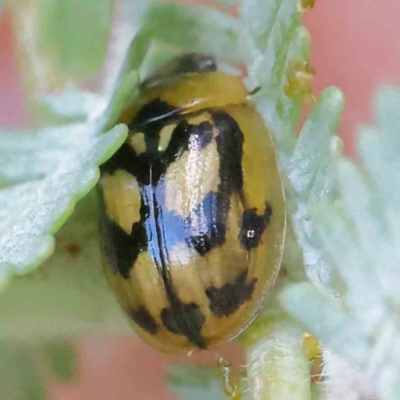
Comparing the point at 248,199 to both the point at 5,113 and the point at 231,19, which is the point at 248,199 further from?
the point at 5,113

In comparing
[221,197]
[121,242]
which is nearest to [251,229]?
[221,197]

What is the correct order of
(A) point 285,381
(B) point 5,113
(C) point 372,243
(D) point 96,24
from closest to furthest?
(C) point 372,243, (A) point 285,381, (D) point 96,24, (B) point 5,113

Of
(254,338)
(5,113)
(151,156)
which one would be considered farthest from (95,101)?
(5,113)

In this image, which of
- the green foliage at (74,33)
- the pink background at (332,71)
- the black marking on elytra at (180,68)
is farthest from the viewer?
the pink background at (332,71)

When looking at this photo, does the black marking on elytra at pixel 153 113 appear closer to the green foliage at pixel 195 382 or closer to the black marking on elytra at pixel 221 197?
the black marking on elytra at pixel 221 197

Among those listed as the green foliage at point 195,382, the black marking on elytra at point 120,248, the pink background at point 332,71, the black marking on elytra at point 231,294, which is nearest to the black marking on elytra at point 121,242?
the black marking on elytra at point 120,248

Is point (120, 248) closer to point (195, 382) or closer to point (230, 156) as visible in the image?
point (230, 156)
